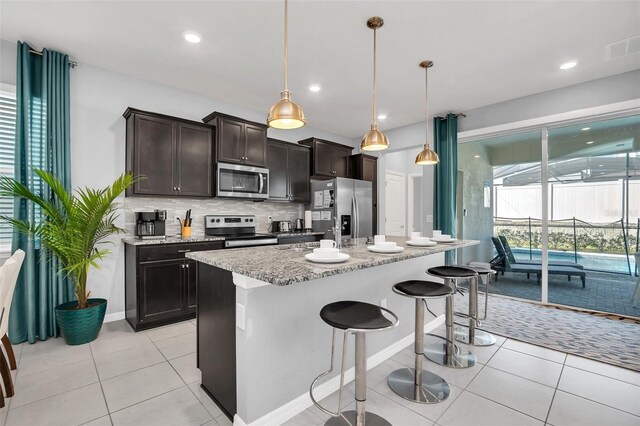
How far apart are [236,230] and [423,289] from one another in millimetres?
3070

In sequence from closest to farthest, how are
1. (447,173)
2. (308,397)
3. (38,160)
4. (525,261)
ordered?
(308,397) → (38,160) → (525,261) → (447,173)

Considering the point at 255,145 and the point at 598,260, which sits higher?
the point at 255,145

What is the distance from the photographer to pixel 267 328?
1.67 m

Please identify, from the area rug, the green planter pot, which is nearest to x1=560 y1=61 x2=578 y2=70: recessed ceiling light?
the area rug

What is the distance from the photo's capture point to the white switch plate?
5.20 feet

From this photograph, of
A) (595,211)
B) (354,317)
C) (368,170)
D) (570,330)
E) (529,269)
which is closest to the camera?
(354,317)

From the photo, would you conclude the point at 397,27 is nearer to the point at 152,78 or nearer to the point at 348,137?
the point at 152,78

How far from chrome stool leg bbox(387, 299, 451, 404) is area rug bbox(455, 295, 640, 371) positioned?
4.59 feet

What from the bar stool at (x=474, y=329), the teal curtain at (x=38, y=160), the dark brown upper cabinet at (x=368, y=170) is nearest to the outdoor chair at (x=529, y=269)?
the bar stool at (x=474, y=329)

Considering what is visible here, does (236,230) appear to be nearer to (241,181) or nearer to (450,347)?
(241,181)

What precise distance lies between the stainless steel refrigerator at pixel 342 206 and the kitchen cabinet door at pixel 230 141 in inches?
63.0

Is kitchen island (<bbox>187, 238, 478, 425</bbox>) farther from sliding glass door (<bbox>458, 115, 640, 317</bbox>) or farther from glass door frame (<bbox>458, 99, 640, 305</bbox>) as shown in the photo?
sliding glass door (<bbox>458, 115, 640, 317</bbox>)

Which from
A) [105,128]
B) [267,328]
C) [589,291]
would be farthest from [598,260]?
[105,128]

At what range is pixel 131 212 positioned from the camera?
3.53 metres
